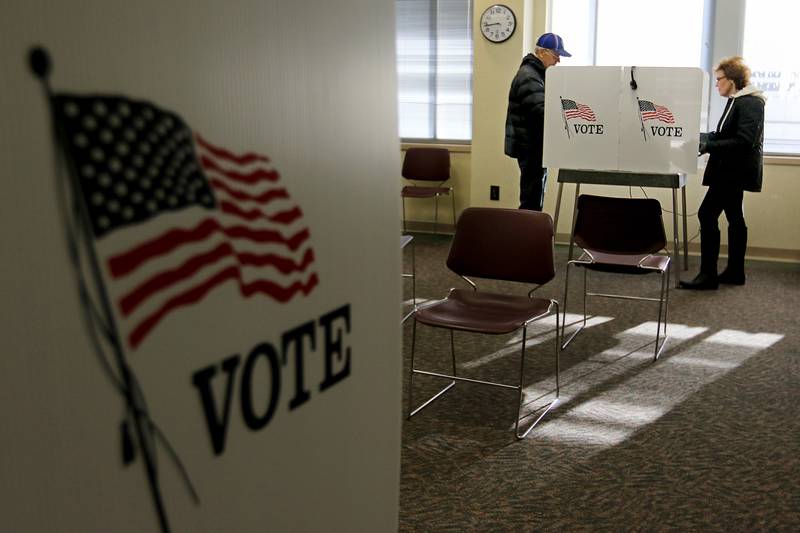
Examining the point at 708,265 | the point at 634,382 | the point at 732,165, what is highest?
the point at 732,165

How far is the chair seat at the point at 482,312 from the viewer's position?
10.7 ft

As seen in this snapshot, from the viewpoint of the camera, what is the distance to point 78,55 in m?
0.61

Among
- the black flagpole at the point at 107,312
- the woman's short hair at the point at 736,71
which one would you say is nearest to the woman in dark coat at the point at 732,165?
the woman's short hair at the point at 736,71

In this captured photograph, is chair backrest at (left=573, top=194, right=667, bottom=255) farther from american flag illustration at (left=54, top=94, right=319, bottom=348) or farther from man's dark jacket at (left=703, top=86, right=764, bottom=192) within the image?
american flag illustration at (left=54, top=94, right=319, bottom=348)

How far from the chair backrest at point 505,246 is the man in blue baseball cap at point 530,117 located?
7.79 feet

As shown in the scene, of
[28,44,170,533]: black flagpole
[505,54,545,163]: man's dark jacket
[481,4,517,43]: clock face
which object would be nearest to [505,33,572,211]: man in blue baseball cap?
[505,54,545,163]: man's dark jacket

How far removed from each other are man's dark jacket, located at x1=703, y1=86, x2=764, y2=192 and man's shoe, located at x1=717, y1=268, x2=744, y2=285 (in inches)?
24.4

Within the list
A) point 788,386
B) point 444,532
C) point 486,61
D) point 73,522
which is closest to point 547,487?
point 444,532

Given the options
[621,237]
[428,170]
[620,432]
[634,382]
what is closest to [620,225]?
[621,237]

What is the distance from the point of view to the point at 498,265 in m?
3.66

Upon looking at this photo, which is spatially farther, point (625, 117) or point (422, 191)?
point (422, 191)

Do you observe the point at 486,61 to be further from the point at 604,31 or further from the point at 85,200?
the point at 85,200

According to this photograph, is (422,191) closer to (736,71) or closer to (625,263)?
(736,71)

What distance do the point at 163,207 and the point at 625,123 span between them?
16.2ft
